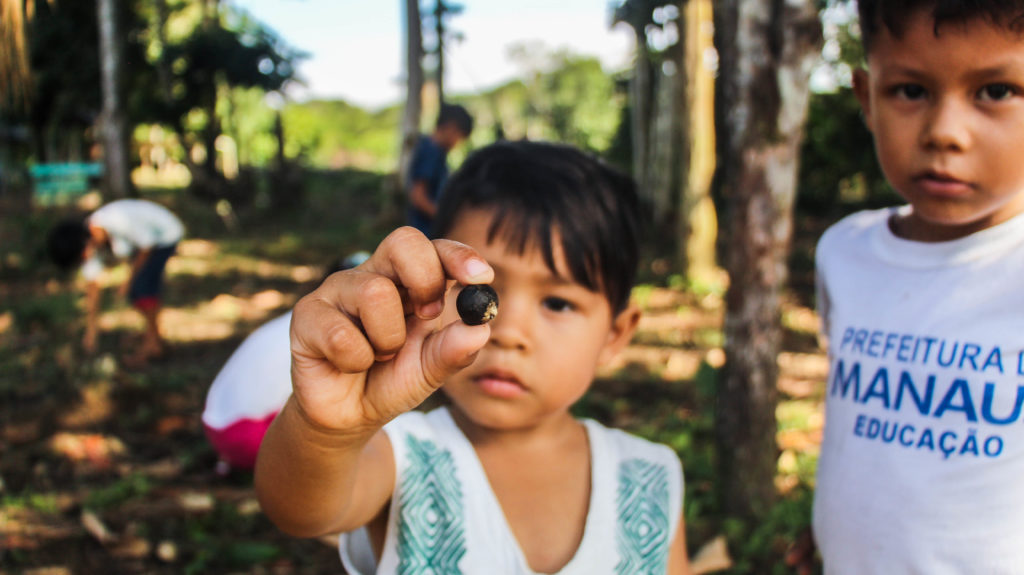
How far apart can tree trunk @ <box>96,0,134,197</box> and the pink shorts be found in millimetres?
8471

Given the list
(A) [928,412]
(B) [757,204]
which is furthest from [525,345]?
(B) [757,204]

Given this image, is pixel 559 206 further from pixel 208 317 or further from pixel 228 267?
pixel 228 267

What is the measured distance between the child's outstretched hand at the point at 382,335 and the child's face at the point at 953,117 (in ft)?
2.71

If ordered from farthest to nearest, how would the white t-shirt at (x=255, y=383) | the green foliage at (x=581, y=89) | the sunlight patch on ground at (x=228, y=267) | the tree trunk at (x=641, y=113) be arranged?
the green foliage at (x=581, y=89) → the tree trunk at (x=641, y=113) → the sunlight patch on ground at (x=228, y=267) → the white t-shirt at (x=255, y=383)

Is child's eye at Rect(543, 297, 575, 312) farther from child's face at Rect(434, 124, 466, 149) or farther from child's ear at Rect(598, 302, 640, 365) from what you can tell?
child's face at Rect(434, 124, 466, 149)

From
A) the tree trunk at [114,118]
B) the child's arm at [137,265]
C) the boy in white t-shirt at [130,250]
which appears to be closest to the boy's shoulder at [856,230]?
the boy in white t-shirt at [130,250]

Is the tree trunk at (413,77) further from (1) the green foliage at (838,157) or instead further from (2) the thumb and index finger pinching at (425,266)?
(2) the thumb and index finger pinching at (425,266)

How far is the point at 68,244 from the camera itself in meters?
5.43

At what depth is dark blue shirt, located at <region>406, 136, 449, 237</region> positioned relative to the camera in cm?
503

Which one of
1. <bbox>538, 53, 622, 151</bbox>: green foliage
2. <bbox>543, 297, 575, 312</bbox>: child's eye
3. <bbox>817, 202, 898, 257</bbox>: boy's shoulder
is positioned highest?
<bbox>538, 53, 622, 151</bbox>: green foliage

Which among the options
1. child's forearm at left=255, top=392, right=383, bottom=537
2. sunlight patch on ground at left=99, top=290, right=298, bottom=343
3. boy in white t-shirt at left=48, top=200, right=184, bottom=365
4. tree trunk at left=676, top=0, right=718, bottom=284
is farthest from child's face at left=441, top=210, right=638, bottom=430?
tree trunk at left=676, top=0, right=718, bottom=284

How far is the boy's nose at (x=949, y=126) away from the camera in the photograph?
1.13 metres

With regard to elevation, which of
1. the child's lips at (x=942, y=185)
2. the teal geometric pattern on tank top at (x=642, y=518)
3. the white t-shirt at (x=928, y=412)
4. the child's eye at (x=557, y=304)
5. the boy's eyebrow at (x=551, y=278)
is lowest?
the teal geometric pattern on tank top at (x=642, y=518)

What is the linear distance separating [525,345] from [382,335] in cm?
50
